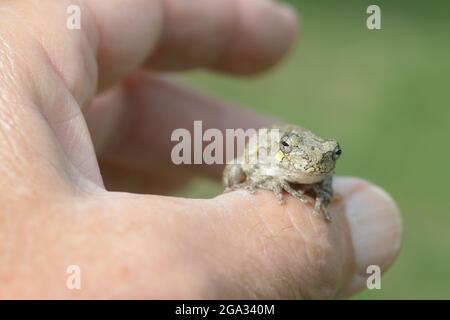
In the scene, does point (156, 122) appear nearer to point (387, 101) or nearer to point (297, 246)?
point (297, 246)

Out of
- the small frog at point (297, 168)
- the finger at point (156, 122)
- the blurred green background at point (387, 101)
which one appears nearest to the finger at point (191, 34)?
the finger at point (156, 122)

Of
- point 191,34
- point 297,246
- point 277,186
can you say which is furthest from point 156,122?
point 297,246

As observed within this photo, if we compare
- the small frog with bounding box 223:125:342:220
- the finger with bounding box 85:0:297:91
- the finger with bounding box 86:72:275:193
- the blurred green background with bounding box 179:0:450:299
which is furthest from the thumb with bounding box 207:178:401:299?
the blurred green background with bounding box 179:0:450:299

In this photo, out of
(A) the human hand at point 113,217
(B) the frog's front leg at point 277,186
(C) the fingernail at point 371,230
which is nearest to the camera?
(A) the human hand at point 113,217

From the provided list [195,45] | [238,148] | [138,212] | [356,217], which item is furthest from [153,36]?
[138,212]

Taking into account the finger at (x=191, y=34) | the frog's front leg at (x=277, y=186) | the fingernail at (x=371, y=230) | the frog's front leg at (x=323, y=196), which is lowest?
the fingernail at (x=371, y=230)

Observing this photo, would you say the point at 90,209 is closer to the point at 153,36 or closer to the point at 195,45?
the point at 153,36

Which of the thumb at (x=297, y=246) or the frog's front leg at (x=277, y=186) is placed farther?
the frog's front leg at (x=277, y=186)

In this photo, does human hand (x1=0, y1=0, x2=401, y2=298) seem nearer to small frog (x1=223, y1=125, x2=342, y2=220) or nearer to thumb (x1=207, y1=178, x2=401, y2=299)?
thumb (x1=207, y1=178, x2=401, y2=299)

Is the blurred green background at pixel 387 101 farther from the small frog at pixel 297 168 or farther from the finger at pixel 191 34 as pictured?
the small frog at pixel 297 168
